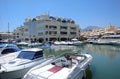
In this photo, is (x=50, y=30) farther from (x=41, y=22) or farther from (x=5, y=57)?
(x=5, y=57)

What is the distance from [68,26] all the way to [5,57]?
57519mm

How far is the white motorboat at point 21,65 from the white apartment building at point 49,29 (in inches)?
1955

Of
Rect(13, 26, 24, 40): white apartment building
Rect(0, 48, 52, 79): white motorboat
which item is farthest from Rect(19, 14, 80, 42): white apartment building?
Rect(0, 48, 52, 79): white motorboat

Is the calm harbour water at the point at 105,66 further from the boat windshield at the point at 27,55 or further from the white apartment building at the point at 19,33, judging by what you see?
the white apartment building at the point at 19,33

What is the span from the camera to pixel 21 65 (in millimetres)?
10961

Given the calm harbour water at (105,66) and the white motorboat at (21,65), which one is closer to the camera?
the white motorboat at (21,65)

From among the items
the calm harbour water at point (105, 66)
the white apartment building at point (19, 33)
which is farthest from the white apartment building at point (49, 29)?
the calm harbour water at point (105, 66)

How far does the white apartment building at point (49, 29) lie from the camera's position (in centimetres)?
6294

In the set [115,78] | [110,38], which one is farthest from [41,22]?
[115,78]

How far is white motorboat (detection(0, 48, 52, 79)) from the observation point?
392 inches

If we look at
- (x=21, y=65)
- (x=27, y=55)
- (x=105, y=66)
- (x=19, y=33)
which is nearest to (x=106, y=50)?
(x=105, y=66)

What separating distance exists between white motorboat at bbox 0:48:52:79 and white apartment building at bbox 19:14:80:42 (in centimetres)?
4967

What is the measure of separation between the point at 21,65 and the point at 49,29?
172ft

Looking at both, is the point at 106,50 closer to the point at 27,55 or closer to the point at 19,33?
the point at 27,55
